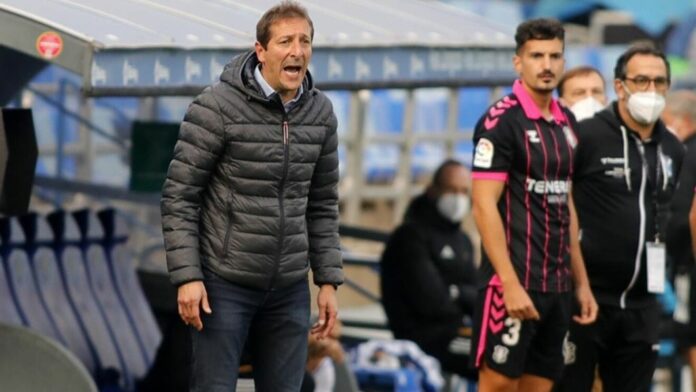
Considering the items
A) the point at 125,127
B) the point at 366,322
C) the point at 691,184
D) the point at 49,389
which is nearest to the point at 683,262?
the point at 691,184

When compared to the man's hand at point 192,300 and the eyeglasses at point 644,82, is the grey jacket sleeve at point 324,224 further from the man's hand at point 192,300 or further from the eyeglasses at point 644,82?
the eyeglasses at point 644,82

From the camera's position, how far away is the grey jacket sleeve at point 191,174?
7.30 m

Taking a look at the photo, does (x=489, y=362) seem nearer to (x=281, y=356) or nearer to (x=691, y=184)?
(x=281, y=356)

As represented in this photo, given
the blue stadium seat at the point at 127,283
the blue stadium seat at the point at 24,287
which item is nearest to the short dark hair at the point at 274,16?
the blue stadium seat at the point at 24,287

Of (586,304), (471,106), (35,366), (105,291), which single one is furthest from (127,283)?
(471,106)

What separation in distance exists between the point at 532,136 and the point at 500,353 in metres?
0.87

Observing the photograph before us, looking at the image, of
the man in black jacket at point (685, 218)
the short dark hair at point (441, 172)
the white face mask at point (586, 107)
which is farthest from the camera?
the short dark hair at point (441, 172)

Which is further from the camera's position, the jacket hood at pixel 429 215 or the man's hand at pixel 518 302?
the jacket hood at pixel 429 215

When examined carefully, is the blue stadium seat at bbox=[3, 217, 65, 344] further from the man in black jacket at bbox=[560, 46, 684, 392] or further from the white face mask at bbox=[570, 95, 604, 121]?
the white face mask at bbox=[570, 95, 604, 121]

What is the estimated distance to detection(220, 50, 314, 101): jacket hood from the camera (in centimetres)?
738

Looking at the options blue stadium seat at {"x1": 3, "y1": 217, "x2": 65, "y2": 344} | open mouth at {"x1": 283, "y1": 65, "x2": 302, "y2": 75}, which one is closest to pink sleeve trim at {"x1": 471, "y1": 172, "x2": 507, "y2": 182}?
open mouth at {"x1": 283, "y1": 65, "x2": 302, "y2": 75}

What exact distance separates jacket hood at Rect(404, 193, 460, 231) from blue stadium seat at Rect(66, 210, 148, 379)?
6.41ft

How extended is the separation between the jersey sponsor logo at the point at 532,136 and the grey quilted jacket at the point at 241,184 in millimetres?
1305

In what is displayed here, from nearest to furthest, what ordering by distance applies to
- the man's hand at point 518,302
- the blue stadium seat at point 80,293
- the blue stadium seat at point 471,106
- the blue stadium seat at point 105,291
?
the man's hand at point 518,302
the blue stadium seat at point 80,293
the blue stadium seat at point 105,291
the blue stadium seat at point 471,106
